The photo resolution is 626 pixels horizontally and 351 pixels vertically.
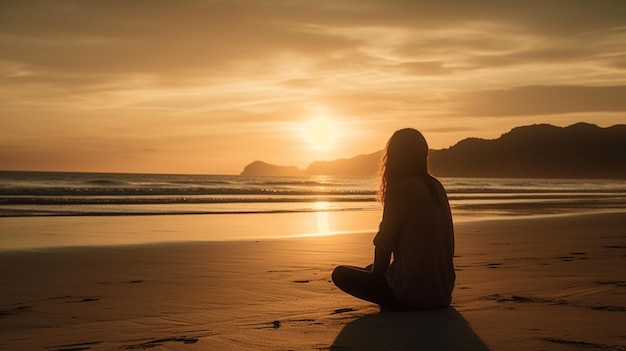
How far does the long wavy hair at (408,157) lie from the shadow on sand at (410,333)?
0.99 metres

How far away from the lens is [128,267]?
9.41 metres

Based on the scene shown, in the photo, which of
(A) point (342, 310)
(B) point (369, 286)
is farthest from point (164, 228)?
(B) point (369, 286)

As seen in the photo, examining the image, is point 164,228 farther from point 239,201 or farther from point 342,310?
point 239,201

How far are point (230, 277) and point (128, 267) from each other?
6.04 feet

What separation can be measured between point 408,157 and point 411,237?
680 mm

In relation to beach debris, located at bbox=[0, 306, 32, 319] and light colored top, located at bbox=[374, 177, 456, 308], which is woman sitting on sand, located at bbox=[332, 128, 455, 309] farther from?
beach debris, located at bbox=[0, 306, 32, 319]

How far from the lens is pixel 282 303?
6516 millimetres

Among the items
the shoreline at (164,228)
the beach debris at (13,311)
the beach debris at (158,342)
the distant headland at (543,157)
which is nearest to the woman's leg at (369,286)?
the beach debris at (158,342)

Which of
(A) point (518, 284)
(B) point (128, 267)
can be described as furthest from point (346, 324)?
(B) point (128, 267)

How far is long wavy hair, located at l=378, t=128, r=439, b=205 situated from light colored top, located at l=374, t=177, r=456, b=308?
5cm

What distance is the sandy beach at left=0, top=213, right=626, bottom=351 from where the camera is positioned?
192 inches

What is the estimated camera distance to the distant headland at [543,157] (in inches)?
6939

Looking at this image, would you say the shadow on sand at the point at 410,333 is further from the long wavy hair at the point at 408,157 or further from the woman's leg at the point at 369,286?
the long wavy hair at the point at 408,157

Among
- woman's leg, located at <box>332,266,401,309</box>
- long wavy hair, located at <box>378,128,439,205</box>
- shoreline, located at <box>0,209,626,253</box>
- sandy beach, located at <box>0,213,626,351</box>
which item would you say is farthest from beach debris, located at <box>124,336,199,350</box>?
shoreline, located at <box>0,209,626,253</box>
